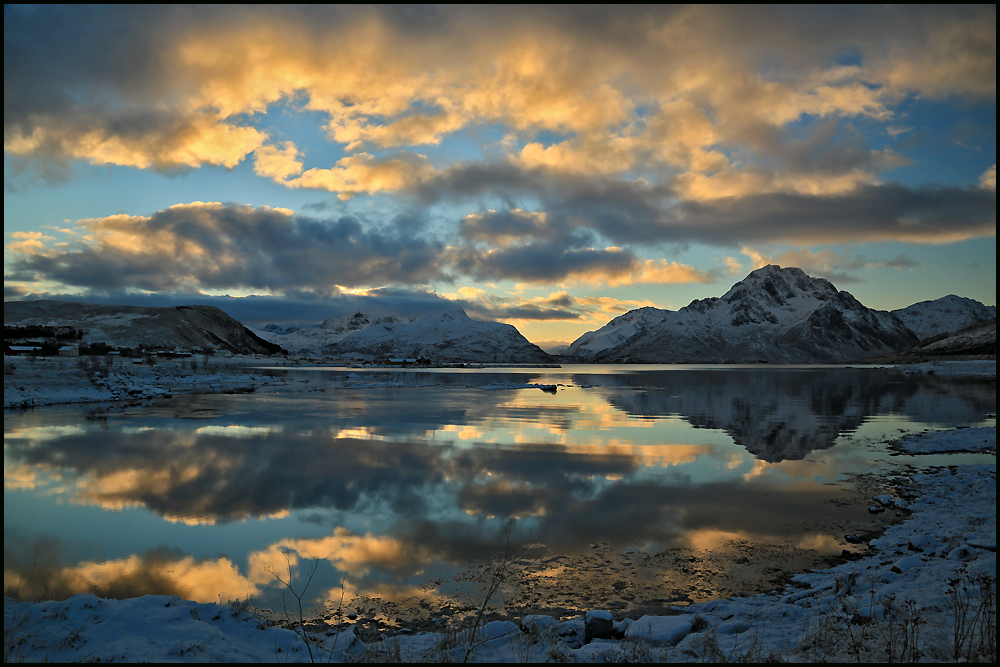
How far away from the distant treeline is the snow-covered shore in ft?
494

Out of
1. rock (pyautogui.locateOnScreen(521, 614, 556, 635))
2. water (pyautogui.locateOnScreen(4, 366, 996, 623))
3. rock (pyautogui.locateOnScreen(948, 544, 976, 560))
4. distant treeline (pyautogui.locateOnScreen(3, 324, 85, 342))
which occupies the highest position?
distant treeline (pyautogui.locateOnScreen(3, 324, 85, 342))

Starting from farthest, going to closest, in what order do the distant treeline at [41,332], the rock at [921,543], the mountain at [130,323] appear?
the mountain at [130,323] < the distant treeline at [41,332] < the rock at [921,543]

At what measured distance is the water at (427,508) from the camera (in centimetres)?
961

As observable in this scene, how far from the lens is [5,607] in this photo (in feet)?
24.3

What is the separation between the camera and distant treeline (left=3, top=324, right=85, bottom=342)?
12144cm

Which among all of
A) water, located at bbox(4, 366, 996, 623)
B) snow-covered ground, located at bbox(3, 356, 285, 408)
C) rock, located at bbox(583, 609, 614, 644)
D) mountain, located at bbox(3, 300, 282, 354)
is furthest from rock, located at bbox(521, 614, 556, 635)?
mountain, located at bbox(3, 300, 282, 354)

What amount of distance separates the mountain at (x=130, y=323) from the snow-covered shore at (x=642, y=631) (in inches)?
6286

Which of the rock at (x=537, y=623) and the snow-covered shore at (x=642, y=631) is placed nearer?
the snow-covered shore at (x=642, y=631)

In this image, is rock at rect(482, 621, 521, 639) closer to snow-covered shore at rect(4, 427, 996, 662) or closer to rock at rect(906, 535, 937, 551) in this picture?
snow-covered shore at rect(4, 427, 996, 662)

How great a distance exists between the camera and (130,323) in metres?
156

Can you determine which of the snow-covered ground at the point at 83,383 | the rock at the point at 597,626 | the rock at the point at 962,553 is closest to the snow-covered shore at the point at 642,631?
the rock at the point at 597,626

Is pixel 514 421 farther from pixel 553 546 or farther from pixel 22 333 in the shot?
pixel 22 333

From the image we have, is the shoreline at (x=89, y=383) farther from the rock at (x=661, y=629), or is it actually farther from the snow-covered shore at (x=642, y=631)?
the rock at (x=661, y=629)

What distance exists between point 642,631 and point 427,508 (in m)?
7.49
